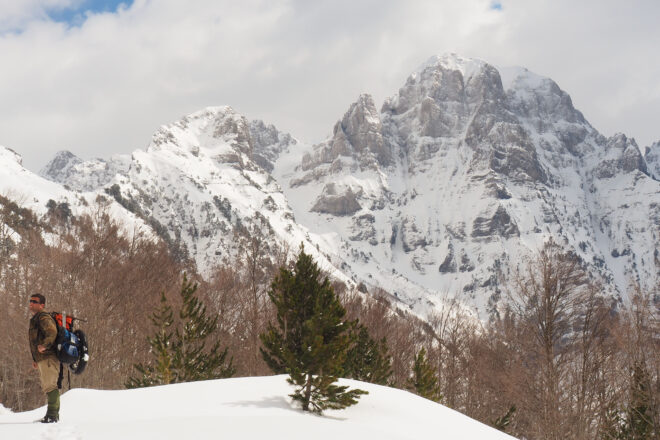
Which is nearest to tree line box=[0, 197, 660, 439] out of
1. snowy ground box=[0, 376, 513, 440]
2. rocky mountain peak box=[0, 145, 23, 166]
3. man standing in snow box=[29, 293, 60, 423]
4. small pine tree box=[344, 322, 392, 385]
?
small pine tree box=[344, 322, 392, 385]

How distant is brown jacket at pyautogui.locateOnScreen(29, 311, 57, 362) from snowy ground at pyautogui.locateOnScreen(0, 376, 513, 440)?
1.24 metres

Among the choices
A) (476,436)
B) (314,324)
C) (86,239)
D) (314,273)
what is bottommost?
(476,436)

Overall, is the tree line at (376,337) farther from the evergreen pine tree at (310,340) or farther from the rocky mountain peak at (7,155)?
the rocky mountain peak at (7,155)

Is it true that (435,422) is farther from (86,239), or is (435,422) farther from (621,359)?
(86,239)

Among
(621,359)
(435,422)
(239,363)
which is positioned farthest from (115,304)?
(621,359)

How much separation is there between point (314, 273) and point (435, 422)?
4.39 meters

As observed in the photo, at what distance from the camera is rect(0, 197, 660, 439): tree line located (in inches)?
715

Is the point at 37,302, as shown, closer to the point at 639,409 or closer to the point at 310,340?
the point at 310,340

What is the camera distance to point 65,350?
32.1 feet

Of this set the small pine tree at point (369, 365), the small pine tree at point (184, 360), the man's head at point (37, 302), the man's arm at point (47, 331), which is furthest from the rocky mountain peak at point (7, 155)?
the man's arm at point (47, 331)

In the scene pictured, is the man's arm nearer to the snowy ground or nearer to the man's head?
the man's head

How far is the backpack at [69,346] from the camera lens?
32.1ft

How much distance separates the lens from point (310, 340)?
11.8 metres

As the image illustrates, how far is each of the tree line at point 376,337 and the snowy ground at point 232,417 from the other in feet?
3.57
